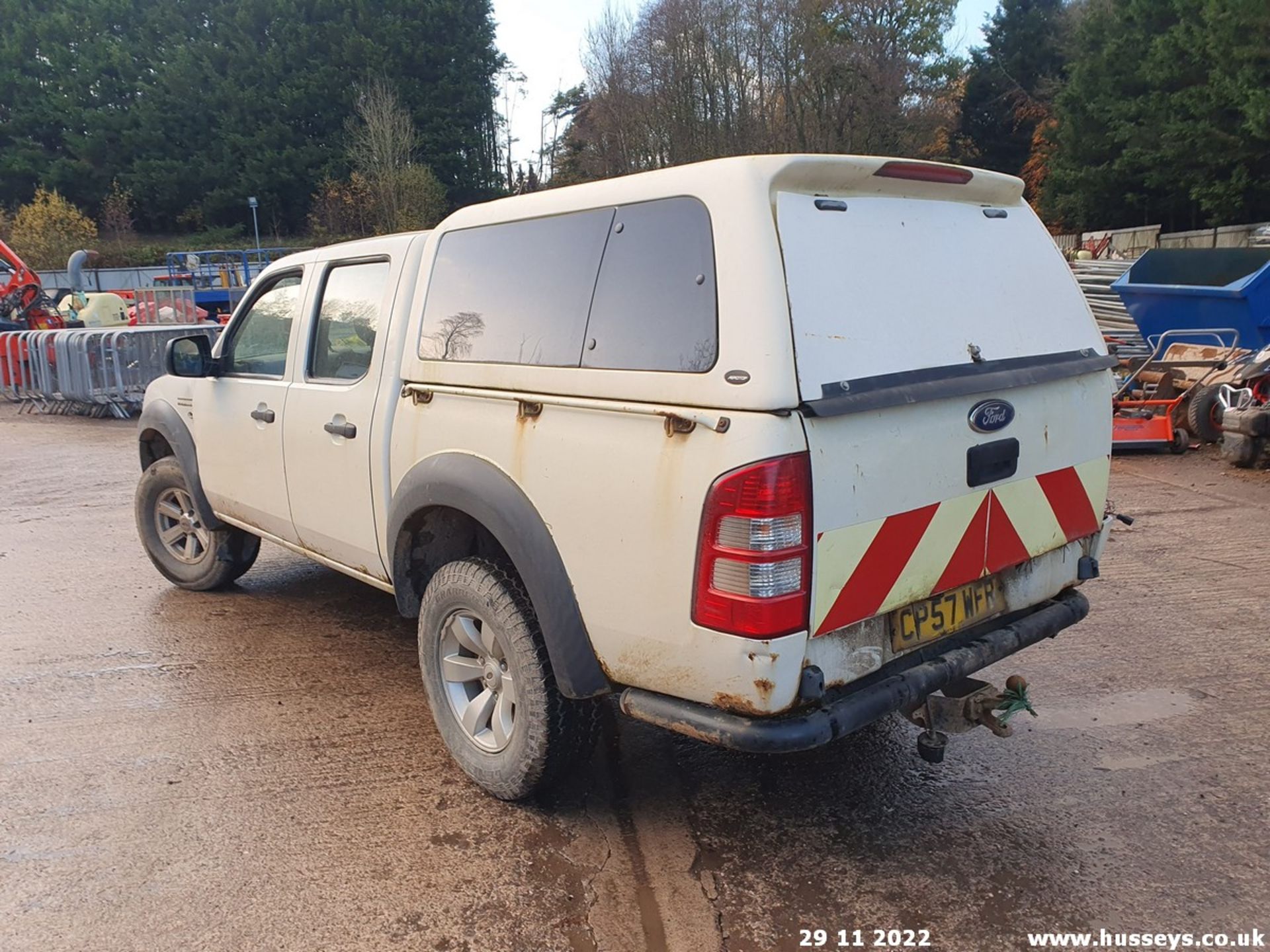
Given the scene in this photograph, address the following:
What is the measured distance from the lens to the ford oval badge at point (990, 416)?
282 cm

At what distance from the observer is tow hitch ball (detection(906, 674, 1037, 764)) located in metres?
2.95

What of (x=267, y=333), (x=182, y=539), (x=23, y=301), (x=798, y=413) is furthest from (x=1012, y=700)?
(x=23, y=301)

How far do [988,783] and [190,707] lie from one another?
335cm

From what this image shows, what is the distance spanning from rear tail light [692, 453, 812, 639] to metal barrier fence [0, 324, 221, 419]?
43.0 ft

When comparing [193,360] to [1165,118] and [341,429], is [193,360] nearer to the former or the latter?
[341,429]

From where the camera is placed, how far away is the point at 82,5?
159ft

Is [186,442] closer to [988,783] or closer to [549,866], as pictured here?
[549,866]

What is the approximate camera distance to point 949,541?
283 centimetres

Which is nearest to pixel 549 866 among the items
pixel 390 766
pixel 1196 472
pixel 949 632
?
pixel 390 766

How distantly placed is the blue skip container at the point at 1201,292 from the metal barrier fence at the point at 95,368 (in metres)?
13.0

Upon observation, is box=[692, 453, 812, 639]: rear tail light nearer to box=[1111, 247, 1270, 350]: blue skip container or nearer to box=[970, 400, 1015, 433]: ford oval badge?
box=[970, 400, 1015, 433]: ford oval badge
